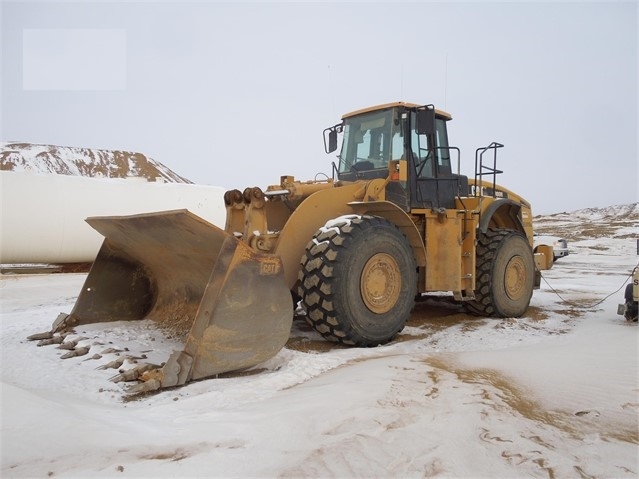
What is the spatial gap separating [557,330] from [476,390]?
304 cm

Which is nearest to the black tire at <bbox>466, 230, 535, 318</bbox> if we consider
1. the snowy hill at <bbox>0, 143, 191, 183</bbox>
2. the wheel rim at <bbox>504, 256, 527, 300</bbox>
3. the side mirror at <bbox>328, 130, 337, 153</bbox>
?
the wheel rim at <bbox>504, 256, 527, 300</bbox>

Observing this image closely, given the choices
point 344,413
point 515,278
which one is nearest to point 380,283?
point 344,413

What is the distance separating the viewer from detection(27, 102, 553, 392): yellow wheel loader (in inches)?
147

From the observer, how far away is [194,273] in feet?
15.4

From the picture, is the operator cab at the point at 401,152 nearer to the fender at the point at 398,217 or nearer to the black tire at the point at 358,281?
the fender at the point at 398,217

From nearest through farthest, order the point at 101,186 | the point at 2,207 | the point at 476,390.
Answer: the point at 476,390 < the point at 2,207 < the point at 101,186

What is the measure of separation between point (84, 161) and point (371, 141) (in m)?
34.5

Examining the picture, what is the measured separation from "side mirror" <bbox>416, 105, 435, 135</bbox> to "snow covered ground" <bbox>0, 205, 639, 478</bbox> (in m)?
2.12

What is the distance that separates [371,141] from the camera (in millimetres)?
6246

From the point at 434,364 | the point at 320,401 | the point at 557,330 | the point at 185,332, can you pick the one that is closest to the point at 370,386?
the point at 320,401

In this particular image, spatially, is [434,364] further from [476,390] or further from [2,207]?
[2,207]

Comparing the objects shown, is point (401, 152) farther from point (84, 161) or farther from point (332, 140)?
point (84, 161)

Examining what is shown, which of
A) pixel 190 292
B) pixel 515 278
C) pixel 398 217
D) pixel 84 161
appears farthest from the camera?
pixel 84 161

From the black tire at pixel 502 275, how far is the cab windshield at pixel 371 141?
1.64m
